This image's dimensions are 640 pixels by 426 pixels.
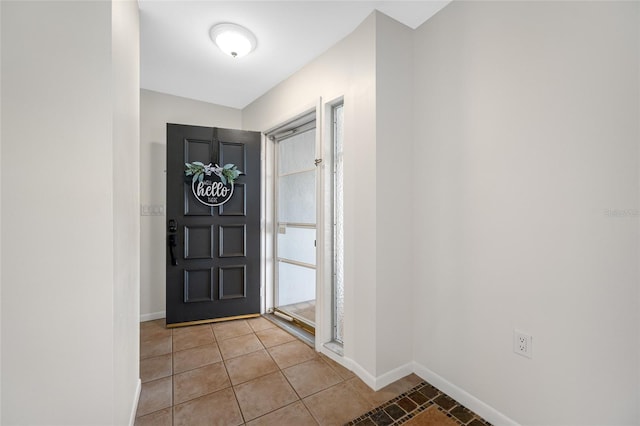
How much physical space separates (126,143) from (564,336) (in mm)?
2239

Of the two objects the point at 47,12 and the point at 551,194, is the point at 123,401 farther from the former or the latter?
the point at 551,194

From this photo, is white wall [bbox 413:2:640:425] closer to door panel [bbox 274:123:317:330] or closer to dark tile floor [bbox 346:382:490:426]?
dark tile floor [bbox 346:382:490:426]

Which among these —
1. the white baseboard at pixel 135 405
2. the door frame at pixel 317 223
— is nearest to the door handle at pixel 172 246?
the door frame at pixel 317 223

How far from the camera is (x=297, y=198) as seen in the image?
9.19 ft

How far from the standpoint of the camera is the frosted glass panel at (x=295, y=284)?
Result: 269 cm

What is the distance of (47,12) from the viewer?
3.04 ft

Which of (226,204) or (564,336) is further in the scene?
(226,204)

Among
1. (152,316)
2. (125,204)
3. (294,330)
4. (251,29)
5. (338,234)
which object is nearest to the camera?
(125,204)

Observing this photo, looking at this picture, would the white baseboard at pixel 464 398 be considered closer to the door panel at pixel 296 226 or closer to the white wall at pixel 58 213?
the door panel at pixel 296 226

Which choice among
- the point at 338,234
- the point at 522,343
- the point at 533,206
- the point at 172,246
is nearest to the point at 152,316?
the point at 172,246

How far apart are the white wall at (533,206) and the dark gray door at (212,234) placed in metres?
1.83

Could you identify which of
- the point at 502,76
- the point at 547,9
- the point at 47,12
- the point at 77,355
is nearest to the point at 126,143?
the point at 47,12

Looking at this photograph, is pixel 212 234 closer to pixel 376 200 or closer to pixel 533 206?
pixel 376 200

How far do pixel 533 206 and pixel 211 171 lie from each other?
2.64 metres
